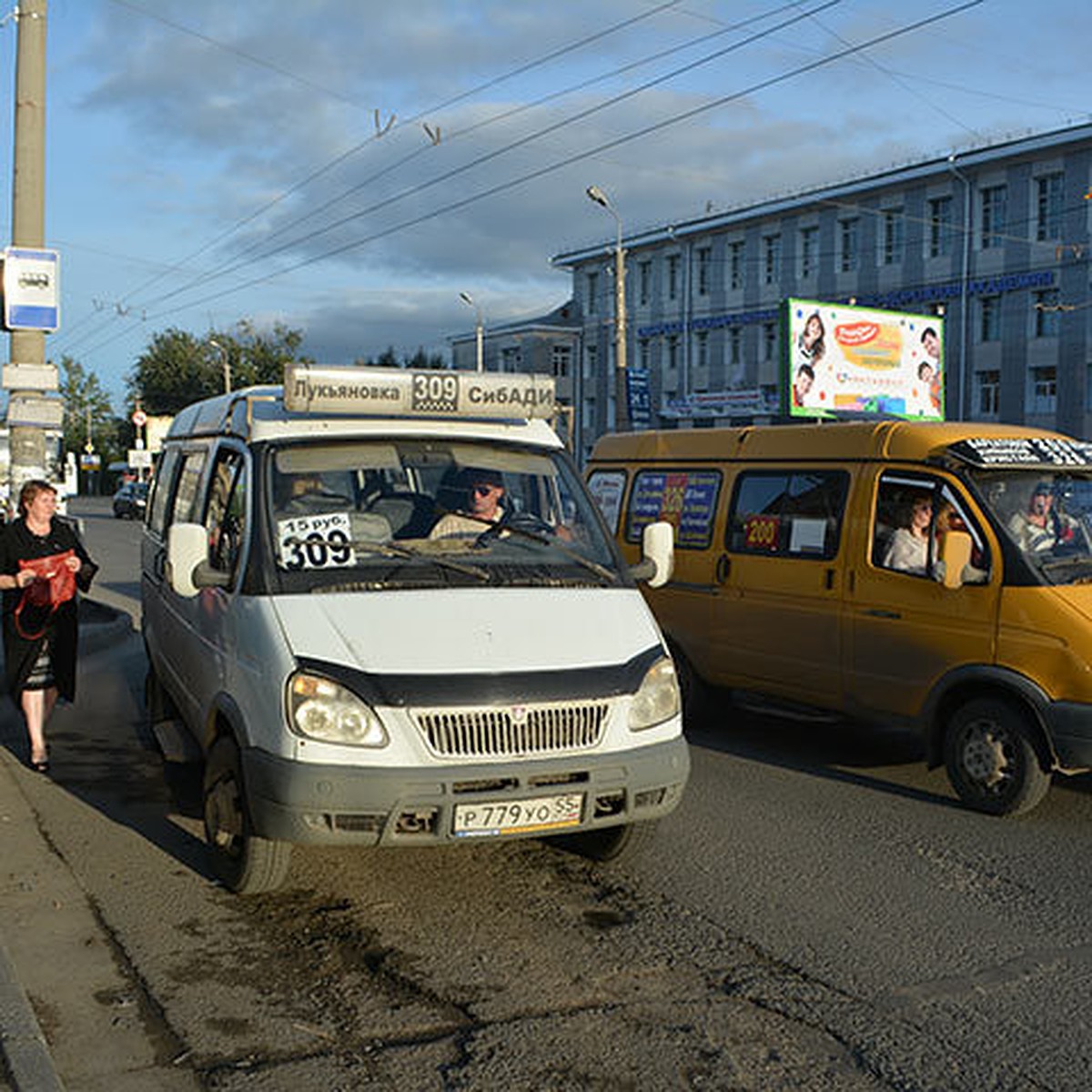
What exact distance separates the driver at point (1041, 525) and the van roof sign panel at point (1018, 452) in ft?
0.52

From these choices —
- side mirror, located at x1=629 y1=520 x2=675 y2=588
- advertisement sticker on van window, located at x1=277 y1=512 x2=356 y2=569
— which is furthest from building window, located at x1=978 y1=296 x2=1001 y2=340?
advertisement sticker on van window, located at x1=277 y1=512 x2=356 y2=569

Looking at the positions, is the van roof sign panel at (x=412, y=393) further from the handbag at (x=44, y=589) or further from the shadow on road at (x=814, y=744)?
the shadow on road at (x=814, y=744)

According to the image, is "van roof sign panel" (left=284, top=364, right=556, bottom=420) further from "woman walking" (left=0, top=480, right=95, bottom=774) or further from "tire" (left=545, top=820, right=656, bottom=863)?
"woman walking" (left=0, top=480, right=95, bottom=774)

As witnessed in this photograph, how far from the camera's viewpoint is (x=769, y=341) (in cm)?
5784

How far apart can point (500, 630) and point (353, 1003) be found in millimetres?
1475

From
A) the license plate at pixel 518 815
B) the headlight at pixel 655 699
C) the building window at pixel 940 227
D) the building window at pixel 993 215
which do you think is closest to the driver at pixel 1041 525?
the headlight at pixel 655 699

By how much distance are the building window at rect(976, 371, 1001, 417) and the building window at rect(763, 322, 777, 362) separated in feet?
35.8

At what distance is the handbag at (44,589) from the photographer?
294 inches

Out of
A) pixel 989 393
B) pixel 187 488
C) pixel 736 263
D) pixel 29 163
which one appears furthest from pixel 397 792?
pixel 736 263

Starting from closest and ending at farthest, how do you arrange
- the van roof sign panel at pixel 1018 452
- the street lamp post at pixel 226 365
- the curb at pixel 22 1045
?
the curb at pixel 22 1045, the van roof sign panel at pixel 1018 452, the street lamp post at pixel 226 365

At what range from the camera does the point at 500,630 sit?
5051 millimetres

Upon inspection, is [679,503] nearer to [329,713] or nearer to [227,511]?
[227,511]

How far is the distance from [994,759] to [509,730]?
3.21 meters

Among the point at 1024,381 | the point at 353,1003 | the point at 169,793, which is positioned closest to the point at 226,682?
the point at 353,1003
